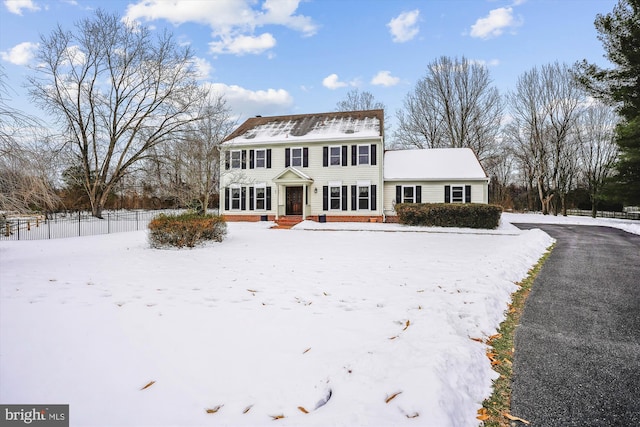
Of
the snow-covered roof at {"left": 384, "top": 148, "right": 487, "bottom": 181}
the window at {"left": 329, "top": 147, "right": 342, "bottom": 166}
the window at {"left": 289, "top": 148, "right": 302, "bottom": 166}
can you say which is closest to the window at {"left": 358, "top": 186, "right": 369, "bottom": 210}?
the snow-covered roof at {"left": 384, "top": 148, "right": 487, "bottom": 181}

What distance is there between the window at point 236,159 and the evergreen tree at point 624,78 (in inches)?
827

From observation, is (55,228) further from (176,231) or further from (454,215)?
(454,215)

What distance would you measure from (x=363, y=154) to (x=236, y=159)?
27.6 ft

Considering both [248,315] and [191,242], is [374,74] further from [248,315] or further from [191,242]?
[248,315]

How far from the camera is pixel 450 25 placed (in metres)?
12.0

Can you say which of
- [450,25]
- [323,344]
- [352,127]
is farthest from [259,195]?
[323,344]

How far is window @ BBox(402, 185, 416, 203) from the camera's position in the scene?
19.8 metres

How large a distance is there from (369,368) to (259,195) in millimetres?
18952

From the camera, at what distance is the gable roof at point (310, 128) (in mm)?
20281

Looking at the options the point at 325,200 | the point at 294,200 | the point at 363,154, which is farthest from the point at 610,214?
the point at 294,200

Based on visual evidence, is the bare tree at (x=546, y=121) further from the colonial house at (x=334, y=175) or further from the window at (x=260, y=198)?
the window at (x=260, y=198)

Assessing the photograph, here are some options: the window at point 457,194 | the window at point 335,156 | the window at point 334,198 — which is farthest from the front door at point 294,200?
the window at point 457,194

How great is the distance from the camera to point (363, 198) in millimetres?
19719

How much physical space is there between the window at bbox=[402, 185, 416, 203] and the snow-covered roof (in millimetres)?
568
